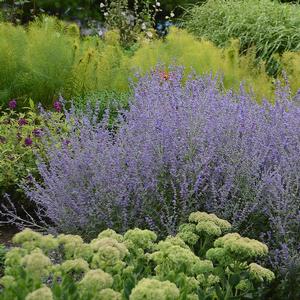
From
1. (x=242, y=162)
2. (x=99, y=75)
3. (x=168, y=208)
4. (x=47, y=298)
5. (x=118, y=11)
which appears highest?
(x=47, y=298)

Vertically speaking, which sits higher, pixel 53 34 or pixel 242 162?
pixel 242 162

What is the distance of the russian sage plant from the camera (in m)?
3.36

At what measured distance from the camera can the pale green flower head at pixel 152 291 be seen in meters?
1.96

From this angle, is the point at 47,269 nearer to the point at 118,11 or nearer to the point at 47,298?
the point at 47,298

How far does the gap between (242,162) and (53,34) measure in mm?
3386

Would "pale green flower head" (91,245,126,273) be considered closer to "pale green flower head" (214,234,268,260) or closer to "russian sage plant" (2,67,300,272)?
"pale green flower head" (214,234,268,260)

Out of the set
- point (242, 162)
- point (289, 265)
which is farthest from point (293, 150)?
point (289, 265)

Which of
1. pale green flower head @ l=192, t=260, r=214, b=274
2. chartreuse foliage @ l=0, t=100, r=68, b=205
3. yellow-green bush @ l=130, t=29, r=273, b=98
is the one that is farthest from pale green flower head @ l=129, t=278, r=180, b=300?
yellow-green bush @ l=130, t=29, r=273, b=98

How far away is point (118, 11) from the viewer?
10805 millimetres

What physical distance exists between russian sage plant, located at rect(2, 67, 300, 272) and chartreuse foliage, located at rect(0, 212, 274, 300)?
424mm

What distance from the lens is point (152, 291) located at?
1963mm

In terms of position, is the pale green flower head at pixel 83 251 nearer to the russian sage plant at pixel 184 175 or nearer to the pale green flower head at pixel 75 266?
the pale green flower head at pixel 75 266

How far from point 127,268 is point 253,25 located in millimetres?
7047

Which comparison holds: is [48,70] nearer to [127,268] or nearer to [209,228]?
[209,228]
